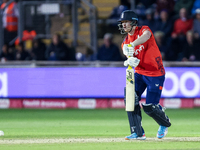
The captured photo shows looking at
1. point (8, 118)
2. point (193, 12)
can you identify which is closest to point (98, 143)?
point (8, 118)

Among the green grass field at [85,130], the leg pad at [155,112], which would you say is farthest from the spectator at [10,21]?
the leg pad at [155,112]

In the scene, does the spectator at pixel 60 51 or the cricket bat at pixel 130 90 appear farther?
the spectator at pixel 60 51

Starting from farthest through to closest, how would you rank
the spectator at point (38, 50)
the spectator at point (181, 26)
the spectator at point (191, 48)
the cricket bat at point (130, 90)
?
1. the spectator at point (38, 50)
2. the spectator at point (181, 26)
3. the spectator at point (191, 48)
4. the cricket bat at point (130, 90)

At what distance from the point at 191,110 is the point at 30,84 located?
4.89m

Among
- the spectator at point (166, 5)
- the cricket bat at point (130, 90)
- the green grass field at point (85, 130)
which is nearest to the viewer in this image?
the green grass field at point (85, 130)

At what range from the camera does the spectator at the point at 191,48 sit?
1365cm

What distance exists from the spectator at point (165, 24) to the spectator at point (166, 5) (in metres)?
0.56

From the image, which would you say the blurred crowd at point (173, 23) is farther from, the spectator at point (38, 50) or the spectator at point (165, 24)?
the spectator at point (38, 50)

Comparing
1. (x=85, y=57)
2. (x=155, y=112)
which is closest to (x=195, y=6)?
(x=85, y=57)

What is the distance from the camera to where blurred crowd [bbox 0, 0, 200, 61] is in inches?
554

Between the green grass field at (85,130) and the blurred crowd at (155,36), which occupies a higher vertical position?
the blurred crowd at (155,36)

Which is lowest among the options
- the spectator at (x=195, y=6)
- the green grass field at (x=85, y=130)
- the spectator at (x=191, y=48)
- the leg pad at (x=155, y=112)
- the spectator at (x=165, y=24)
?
the green grass field at (x=85, y=130)

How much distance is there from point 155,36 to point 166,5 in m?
1.89

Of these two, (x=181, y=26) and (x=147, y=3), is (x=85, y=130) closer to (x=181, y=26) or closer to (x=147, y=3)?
(x=181, y=26)
